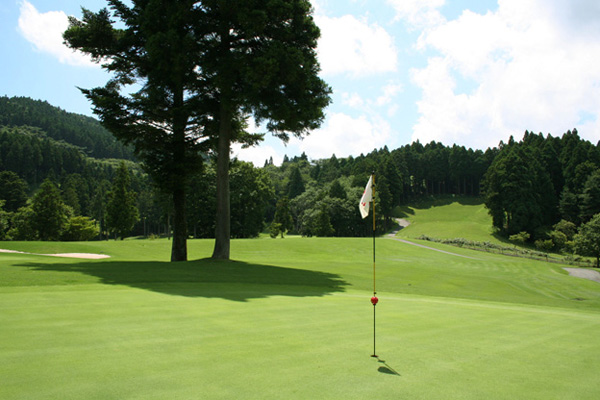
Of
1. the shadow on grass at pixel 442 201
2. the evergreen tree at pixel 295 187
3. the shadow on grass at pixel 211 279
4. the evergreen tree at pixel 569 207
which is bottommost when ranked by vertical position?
the shadow on grass at pixel 211 279

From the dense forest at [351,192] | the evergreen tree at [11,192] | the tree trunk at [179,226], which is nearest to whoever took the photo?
the tree trunk at [179,226]

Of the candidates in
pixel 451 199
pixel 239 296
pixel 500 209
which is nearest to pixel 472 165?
pixel 451 199

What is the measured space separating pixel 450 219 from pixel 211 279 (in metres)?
92.8

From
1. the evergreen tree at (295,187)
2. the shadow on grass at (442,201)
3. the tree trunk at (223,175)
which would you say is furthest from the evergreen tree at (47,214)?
the shadow on grass at (442,201)

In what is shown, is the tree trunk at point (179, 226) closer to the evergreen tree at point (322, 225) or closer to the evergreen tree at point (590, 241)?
the evergreen tree at point (590, 241)

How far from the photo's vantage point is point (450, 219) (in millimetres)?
99500

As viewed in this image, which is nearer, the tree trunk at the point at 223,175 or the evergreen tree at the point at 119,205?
the tree trunk at the point at 223,175

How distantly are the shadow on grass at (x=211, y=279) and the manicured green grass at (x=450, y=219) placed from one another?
55.4 m

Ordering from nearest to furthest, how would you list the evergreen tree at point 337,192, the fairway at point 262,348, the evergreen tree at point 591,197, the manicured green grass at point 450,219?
1. the fairway at point 262,348
2. the evergreen tree at point 591,197
3. the manicured green grass at point 450,219
4. the evergreen tree at point 337,192

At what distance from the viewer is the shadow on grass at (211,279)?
13122mm

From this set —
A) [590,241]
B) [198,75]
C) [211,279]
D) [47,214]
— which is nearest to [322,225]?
[590,241]

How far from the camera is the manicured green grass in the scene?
79.6 m

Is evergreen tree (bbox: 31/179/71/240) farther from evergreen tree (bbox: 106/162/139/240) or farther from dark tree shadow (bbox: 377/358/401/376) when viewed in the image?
dark tree shadow (bbox: 377/358/401/376)

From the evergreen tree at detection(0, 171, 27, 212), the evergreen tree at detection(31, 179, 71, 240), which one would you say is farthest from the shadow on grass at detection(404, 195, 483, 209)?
the evergreen tree at detection(0, 171, 27, 212)
